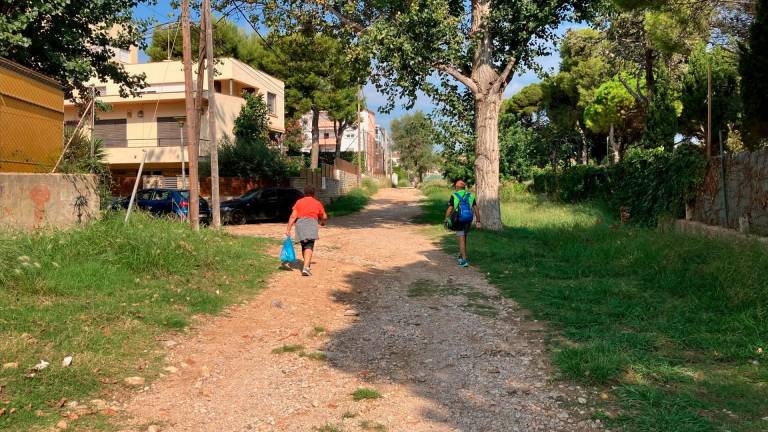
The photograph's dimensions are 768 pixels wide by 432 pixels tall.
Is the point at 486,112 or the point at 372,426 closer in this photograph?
the point at 372,426

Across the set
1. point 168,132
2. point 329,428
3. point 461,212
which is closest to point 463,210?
point 461,212

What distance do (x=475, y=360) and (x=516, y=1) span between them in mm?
13123

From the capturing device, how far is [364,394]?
451cm

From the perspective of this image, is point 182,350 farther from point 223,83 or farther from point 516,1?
point 223,83

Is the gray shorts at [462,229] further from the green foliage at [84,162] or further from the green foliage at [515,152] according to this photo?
the green foliage at [515,152]

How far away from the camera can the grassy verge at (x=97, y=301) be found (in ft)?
14.2

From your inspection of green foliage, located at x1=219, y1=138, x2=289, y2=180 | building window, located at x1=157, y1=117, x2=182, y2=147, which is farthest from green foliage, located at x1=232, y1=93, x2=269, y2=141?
building window, located at x1=157, y1=117, x2=182, y2=147

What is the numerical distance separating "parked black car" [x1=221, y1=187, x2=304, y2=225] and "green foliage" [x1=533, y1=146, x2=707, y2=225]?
1185 centimetres

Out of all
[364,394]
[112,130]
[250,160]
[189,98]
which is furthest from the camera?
[112,130]

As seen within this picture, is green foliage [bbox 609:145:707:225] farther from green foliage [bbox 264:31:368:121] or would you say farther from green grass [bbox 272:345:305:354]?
green foliage [bbox 264:31:368:121]

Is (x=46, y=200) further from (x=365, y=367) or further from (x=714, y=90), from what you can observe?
(x=714, y=90)

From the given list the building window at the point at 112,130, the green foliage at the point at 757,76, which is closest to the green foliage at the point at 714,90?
the green foliage at the point at 757,76

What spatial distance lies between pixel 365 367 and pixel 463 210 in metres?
5.96

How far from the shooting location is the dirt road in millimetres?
4098
